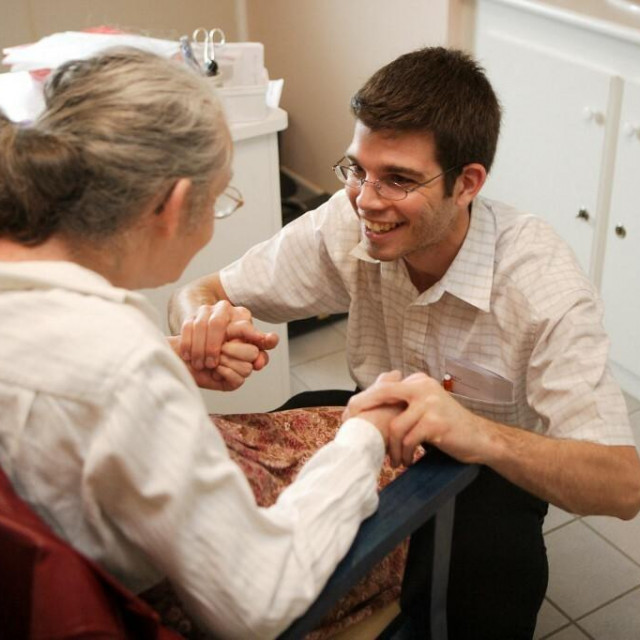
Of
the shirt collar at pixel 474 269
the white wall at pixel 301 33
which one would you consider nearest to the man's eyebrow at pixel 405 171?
the shirt collar at pixel 474 269

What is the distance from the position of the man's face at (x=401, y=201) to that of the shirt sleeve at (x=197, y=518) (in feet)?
2.02

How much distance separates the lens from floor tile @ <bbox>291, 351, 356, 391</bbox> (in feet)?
9.02

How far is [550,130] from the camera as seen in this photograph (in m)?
2.51

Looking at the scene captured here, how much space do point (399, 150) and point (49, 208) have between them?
65 centimetres

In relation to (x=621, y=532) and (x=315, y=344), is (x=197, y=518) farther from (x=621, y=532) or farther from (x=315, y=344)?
(x=315, y=344)

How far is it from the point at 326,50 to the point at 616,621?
2.21 m

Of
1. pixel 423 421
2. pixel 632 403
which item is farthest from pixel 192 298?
pixel 632 403

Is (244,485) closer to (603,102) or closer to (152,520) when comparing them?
(152,520)

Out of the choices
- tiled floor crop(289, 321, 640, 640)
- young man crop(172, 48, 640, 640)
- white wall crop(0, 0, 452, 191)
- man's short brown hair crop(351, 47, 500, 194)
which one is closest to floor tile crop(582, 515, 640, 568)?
tiled floor crop(289, 321, 640, 640)

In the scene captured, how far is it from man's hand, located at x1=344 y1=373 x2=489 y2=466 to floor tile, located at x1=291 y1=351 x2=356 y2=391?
1494 millimetres

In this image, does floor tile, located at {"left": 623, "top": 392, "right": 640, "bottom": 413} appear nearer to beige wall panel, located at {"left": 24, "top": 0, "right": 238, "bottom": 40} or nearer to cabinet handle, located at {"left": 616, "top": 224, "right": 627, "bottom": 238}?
cabinet handle, located at {"left": 616, "top": 224, "right": 627, "bottom": 238}

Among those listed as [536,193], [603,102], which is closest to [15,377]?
[603,102]

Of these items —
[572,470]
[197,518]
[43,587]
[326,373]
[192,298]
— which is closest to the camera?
[43,587]

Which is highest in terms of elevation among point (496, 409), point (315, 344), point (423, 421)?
point (423, 421)
